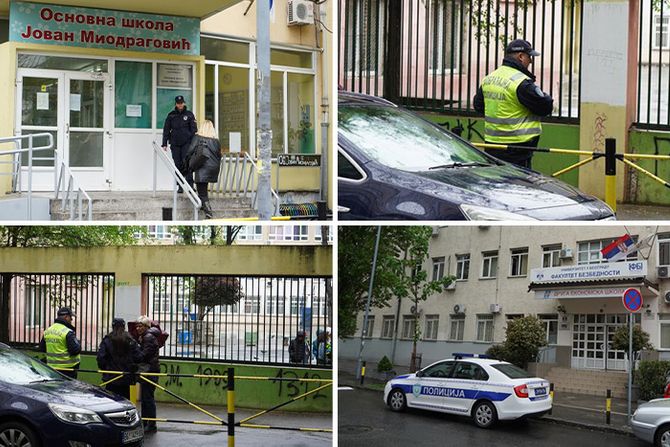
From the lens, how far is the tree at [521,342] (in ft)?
56.6

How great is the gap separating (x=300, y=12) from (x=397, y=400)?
479 inches

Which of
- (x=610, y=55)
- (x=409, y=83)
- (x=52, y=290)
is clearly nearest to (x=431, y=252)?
(x=409, y=83)

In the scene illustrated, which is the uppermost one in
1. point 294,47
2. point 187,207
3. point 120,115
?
point 294,47

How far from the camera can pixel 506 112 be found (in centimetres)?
1139

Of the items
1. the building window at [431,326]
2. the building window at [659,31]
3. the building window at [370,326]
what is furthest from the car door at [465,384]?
the building window at [659,31]

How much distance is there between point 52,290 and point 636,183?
985cm

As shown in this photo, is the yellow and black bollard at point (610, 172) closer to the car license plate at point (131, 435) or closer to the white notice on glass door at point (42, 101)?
the car license plate at point (131, 435)

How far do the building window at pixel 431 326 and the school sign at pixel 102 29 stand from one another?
22.9 ft

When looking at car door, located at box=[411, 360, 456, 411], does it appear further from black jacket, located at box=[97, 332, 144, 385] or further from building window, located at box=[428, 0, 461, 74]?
building window, located at box=[428, 0, 461, 74]

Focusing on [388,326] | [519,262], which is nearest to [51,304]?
[388,326]

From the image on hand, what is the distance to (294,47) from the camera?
23.0 meters

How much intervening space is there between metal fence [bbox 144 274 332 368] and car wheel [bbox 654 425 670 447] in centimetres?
512

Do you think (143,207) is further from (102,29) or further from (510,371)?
(510,371)

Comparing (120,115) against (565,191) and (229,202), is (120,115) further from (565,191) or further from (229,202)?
(565,191)
